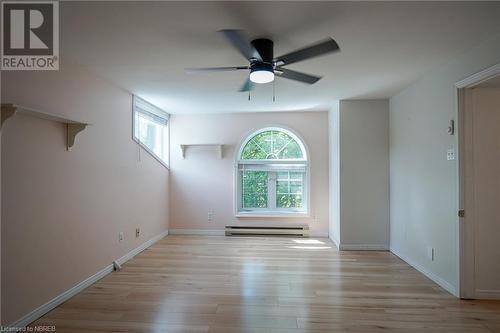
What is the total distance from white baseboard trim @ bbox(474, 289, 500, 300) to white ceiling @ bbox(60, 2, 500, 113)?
7.39 feet

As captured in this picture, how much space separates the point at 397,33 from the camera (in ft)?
7.22

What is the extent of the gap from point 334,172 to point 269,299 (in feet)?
8.72

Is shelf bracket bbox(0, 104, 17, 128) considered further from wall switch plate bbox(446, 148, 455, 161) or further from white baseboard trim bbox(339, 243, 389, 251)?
white baseboard trim bbox(339, 243, 389, 251)

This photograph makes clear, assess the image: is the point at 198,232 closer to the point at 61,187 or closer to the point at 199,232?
the point at 199,232

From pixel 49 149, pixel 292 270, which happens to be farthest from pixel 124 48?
pixel 292 270

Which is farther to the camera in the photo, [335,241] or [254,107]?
[254,107]

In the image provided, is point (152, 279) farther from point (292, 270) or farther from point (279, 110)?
point (279, 110)

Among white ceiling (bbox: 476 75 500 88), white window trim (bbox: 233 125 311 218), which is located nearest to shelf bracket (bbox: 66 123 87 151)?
white window trim (bbox: 233 125 311 218)

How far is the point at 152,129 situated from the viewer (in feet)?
16.1

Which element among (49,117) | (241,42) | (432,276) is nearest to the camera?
(241,42)

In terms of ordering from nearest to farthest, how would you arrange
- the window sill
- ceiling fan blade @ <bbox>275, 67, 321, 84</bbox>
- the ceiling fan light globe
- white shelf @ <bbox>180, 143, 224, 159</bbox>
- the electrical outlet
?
the ceiling fan light globe < ceiling fan blade @ <bbox>275, 67, 321, 84</bbox> < the electrical outlet < the window sill < white shelf @ <bbox>180, 143, 224, 159</bbox>

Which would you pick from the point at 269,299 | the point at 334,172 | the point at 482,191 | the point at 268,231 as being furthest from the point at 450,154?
the point at 268,231

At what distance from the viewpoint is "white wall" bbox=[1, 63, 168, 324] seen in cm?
216

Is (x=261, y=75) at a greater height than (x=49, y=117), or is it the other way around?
(x=261, y=75)
